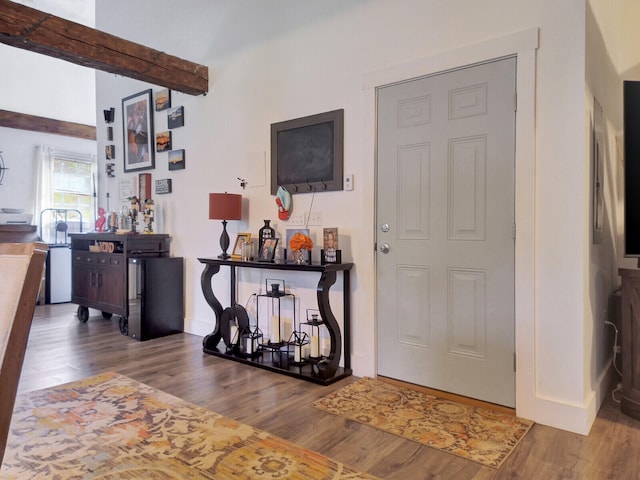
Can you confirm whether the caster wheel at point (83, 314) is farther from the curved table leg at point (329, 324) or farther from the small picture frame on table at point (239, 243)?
the curved table leg at point (329, 324)

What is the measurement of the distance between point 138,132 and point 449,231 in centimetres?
392

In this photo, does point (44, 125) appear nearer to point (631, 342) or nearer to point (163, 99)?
point (163, 99)

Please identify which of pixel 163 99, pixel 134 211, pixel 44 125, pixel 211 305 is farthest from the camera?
pixel 44 125

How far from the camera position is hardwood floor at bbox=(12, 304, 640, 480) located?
1.87m

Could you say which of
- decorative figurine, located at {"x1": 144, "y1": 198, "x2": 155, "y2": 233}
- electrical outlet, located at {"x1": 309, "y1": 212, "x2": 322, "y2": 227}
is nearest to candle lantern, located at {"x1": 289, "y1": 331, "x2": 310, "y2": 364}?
electrical outlet, located at {"x1": 309, "y1": 212, "x2": 322, "y2": 227}

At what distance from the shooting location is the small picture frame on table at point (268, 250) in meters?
3.42

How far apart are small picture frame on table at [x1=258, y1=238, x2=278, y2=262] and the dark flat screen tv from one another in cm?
236

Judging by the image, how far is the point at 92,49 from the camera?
3.46m

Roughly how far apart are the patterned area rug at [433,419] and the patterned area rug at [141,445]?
0.49m

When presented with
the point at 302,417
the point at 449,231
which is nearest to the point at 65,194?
the point at 302,417

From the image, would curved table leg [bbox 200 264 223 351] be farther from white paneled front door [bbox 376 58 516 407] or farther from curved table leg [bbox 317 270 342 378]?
white paneled front door [bbox 376 58 516 407]

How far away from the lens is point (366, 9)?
3.04 m

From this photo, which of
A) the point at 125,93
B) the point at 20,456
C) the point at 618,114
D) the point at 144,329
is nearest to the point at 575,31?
the point at 618,114

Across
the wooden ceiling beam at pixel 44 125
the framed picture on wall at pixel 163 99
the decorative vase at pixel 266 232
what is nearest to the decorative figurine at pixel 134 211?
the framed picture on wall at pixel 163 99
